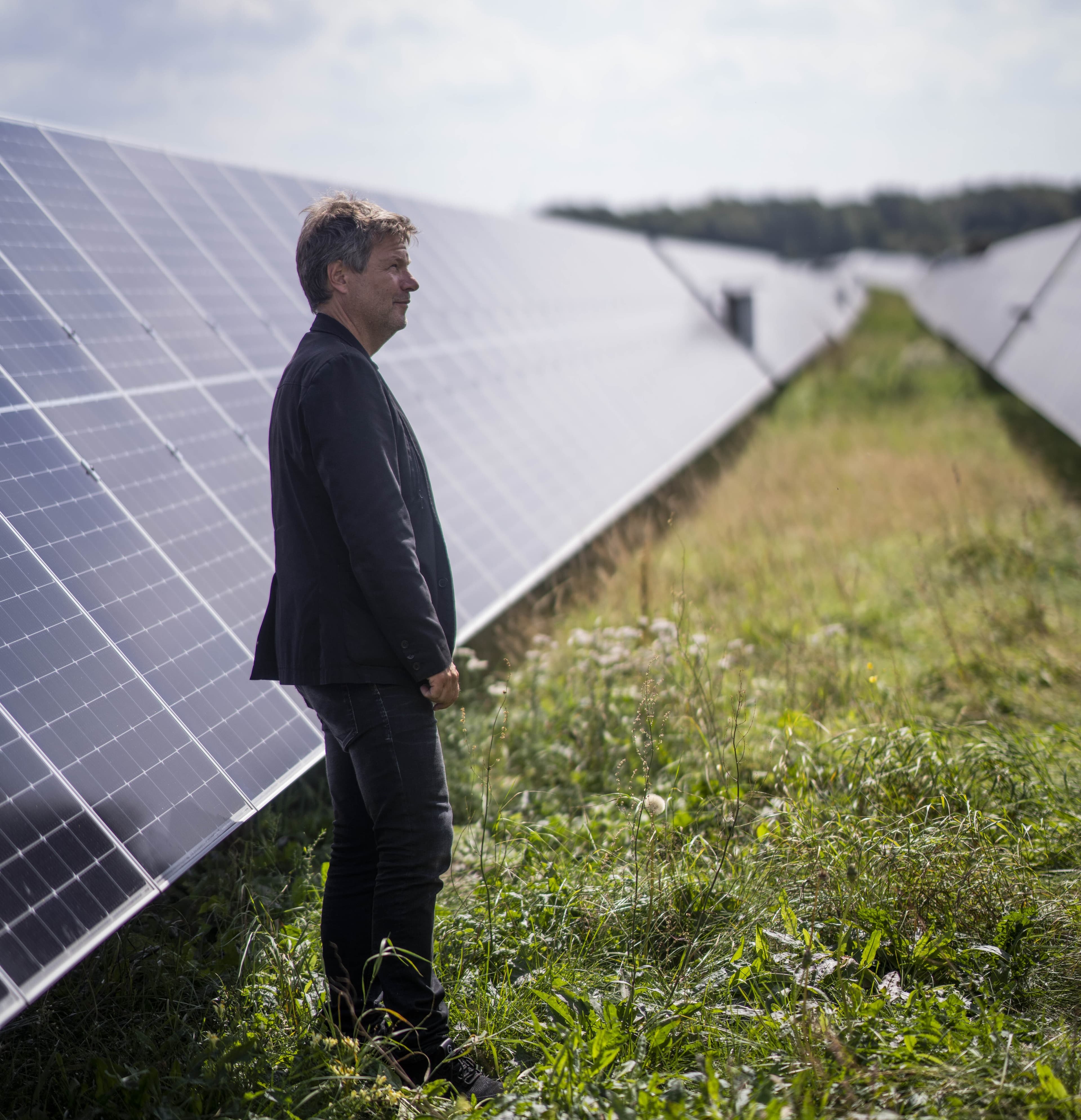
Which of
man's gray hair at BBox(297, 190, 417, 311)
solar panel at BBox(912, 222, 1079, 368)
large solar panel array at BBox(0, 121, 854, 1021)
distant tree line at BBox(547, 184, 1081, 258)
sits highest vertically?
distant tree line at BBox(547, 184, 1081, 258)

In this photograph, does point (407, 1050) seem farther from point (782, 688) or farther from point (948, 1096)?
point (782, 688)

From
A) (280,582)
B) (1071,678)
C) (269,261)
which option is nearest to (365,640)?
(280,582)

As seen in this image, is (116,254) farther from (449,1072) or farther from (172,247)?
(449,1072)

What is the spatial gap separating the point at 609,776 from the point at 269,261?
13.9 feet

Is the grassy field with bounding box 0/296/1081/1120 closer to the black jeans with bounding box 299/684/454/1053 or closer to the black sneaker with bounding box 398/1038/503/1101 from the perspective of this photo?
the black sneaker with bounding box 398/1038/503/1101

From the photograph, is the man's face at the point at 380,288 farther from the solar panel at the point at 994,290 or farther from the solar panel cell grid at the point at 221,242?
→ the solar panel at the point at 994,290

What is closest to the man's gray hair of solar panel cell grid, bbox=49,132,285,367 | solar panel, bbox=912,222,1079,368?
solar panel cell grid, bbox=49,132,285,367

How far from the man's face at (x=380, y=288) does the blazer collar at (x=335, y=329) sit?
0.06 metres

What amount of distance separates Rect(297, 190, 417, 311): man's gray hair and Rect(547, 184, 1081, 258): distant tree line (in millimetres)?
93042

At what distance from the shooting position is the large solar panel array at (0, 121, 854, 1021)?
2.93 metres

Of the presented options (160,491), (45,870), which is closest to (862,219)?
(160,491)

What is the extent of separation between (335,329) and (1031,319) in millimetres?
17035

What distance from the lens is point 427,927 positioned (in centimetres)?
275

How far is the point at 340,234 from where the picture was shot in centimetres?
276
